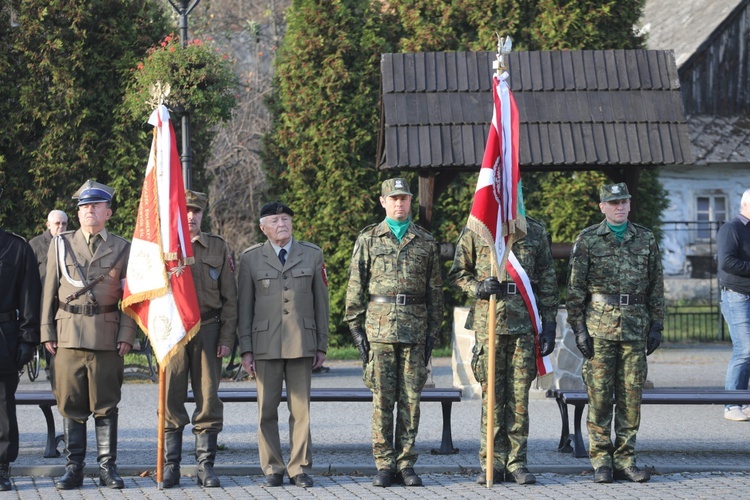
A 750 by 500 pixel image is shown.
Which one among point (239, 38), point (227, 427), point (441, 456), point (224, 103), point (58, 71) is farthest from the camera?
point (239, 38)

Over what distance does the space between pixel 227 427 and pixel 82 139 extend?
7.17 m

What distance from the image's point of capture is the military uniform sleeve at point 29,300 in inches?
302

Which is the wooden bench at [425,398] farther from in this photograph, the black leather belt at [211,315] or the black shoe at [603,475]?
the black shoe at [603,475]

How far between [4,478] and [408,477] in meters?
2.67

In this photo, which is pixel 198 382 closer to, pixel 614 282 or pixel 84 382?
pixel 84 382

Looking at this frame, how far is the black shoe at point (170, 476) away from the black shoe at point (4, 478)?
1.01 meters

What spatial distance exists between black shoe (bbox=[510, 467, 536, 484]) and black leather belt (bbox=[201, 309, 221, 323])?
227 cm

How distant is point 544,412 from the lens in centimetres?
1095

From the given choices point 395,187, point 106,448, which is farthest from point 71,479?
point 395,187

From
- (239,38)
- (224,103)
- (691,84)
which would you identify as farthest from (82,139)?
(691,84)

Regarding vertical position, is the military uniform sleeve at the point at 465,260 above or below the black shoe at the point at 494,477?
above

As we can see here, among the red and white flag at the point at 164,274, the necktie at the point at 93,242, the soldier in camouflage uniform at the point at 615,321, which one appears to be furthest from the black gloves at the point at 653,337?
the necktie at the point at 93,242

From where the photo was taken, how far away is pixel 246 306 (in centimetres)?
788

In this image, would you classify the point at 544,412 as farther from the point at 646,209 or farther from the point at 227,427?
the point at 646,209
